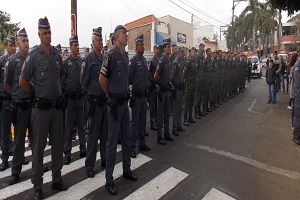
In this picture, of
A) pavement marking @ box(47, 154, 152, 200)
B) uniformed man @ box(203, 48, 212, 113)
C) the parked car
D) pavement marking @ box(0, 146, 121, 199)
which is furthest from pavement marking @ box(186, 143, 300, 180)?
the parked car

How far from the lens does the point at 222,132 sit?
7.95 meters

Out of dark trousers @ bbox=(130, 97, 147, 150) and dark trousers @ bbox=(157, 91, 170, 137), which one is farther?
dark trousers @ bbox=(157, 91, 170, 137)

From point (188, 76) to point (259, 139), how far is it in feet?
9.11

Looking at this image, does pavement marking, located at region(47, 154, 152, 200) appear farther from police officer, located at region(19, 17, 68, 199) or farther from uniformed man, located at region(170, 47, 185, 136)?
uniformed man, located at region(170, 47, 185, 136)

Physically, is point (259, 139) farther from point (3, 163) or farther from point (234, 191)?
point (3, 163)

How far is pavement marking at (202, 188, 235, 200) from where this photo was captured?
411 centimetres

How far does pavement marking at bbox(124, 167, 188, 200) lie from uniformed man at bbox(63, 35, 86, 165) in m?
1.96

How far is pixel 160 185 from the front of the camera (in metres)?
4.53

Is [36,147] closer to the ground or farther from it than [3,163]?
farther from it

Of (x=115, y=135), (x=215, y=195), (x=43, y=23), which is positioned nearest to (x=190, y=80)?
(x=115, y=135)

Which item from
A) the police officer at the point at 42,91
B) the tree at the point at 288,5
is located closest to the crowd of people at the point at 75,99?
the police officer at the point at 42,91

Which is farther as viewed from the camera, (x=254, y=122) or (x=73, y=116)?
(x=254, y=122)

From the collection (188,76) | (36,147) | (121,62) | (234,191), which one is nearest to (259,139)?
A: (188,76)

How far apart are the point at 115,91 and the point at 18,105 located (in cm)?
175
